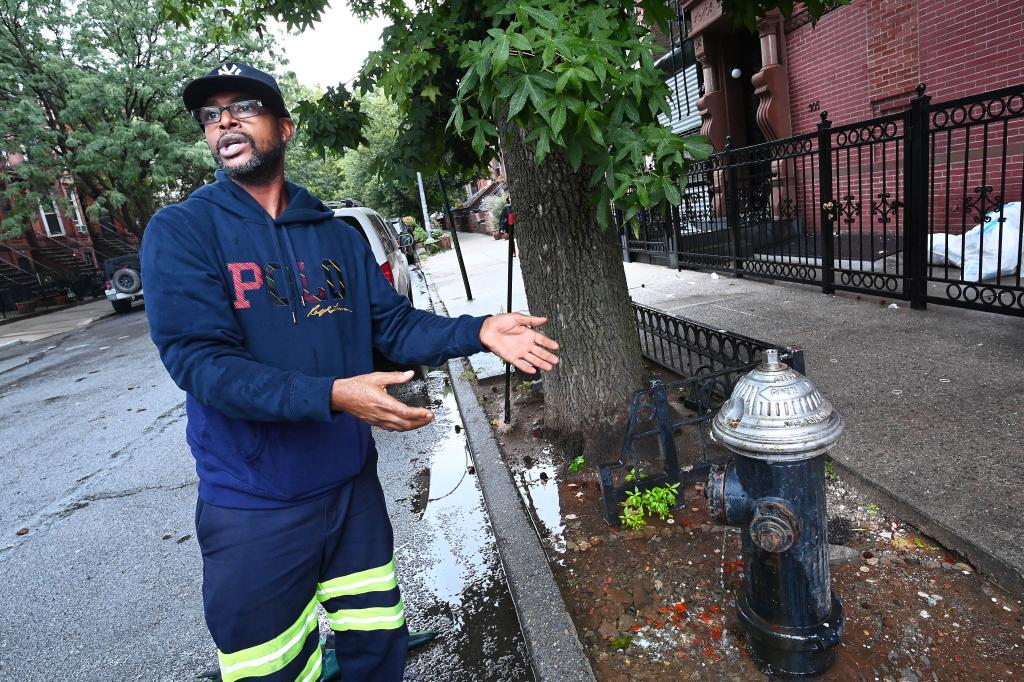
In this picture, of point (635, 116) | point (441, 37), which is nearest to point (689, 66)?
point (441, 37)

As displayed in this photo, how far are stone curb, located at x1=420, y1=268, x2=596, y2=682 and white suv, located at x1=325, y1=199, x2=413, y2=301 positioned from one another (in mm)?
3318

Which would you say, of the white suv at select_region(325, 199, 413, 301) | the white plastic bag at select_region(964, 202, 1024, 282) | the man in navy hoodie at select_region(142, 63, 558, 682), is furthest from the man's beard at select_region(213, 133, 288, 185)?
the white plastic bag at select_region(964, 202, 1024, 282)

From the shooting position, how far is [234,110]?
79.3 inches

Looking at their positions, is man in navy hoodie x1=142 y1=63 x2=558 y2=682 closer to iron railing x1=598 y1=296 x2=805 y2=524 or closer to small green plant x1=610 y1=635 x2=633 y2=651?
small green plant x1=610 y1=635 x2=633 y2=651

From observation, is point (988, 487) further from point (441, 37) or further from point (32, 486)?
point (32, 486)

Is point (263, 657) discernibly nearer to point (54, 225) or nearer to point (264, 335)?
point (264, 335)

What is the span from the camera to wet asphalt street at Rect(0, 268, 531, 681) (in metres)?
3.04

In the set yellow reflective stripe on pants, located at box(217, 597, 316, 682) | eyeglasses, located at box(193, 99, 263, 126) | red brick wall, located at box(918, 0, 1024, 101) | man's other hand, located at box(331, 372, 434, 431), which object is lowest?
yellow reflective stripe on pants, located at box(217, 597, 316, 682)

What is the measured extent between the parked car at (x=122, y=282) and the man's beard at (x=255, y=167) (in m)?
20.6

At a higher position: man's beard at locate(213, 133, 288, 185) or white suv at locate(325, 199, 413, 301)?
man's beard at locate(213, 133, 288, 185)

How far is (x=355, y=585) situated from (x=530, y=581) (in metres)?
1.12

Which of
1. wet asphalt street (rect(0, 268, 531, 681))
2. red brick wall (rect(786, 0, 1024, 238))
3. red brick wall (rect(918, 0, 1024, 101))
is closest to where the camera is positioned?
wet asphalt street (rect(0, 268, 531, 681))

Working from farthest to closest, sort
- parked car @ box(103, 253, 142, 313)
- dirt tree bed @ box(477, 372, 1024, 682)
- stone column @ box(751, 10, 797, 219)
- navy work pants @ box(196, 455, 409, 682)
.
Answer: parked car @ box(103, 253, 142, 313) → stone column @ box(751, 10, 797, 219) → dirt tree bed @ box(477, 372, 1024, 682) → navy work pants @ box(196, 455, 409, 682)

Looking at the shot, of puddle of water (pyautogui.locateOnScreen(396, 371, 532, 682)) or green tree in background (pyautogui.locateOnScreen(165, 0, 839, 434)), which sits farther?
puddle of water (pyautogui.locateOnScreen(396, 371, 532, 682))
